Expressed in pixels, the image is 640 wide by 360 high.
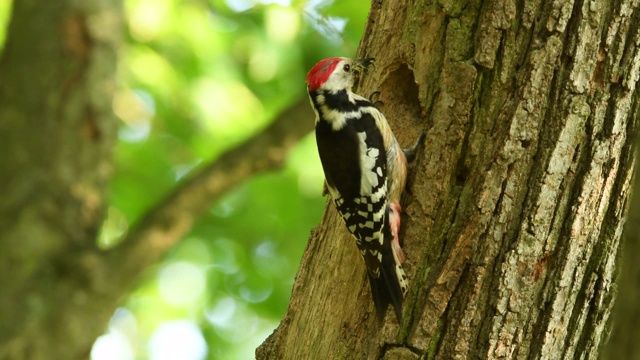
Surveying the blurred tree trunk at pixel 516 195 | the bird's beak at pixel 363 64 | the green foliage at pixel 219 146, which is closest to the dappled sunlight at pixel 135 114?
the green foliage at pixel 219 146

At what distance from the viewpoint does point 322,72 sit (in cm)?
392

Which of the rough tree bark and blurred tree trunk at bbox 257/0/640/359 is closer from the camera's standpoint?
blurred tree trunk at bbox 257/0/640/359

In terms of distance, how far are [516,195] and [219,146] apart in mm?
4583

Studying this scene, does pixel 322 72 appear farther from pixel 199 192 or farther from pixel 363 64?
pixel 199 192

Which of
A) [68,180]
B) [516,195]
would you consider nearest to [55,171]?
[68,180]

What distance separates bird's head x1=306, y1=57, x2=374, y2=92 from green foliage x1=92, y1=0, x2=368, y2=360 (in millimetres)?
1664

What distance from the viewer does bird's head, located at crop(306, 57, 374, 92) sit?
3.85 metres

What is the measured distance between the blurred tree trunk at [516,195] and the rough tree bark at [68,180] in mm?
2336

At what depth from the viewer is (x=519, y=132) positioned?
110 inches

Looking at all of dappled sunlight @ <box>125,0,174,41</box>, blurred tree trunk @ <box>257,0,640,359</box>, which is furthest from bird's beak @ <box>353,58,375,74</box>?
dappled sunlight @ <box>125,0,174,41</box>

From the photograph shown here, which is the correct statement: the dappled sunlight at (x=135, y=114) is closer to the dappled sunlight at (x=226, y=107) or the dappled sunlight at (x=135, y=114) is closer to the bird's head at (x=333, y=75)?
the dappled sunlight at (x=226, y=107)

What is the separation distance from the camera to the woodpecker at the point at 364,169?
2.96 meters

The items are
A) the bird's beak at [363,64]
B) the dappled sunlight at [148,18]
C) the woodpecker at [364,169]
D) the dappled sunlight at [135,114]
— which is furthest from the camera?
the dappled sunlight at [135,114]

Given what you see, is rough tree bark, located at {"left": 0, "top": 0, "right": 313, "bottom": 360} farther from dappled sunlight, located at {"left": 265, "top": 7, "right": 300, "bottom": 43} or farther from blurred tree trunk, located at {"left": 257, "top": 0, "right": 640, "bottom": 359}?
blurred tree trunk, located at {"left": 257, "top": 0, "right": 640, "bottom": 359}
